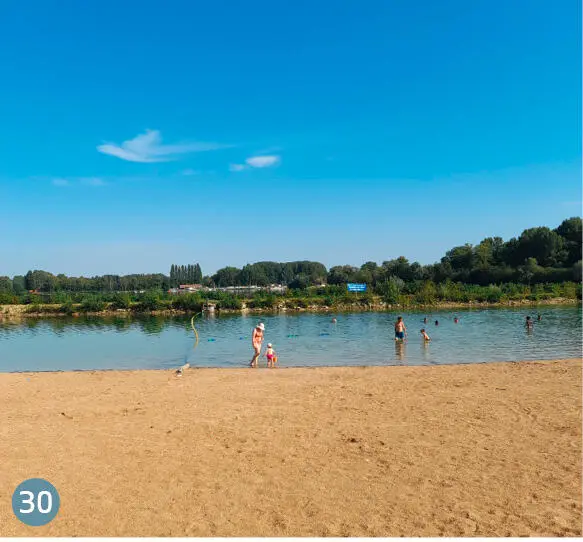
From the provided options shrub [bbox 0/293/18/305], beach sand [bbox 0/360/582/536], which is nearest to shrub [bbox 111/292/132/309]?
shrub [bbox 0/293/18/305]

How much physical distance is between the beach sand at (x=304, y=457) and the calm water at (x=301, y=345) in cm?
794

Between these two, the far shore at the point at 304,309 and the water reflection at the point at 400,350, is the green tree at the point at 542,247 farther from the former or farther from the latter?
the far shore at the point at 304,309

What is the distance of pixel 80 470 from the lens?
7820mm

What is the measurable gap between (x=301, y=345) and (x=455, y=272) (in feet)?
45.7

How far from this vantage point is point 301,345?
28109mm

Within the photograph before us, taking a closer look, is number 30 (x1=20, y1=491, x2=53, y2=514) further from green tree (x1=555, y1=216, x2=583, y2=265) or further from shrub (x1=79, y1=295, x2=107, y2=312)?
shrub (x1=79, y1=295, x2=107, y2=312)

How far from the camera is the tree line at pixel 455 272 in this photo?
12.7 meters

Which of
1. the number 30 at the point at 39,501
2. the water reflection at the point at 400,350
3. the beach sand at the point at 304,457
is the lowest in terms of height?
the water reflection at the point at 400,350

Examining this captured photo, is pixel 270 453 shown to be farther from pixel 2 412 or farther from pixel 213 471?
pixel 2 412

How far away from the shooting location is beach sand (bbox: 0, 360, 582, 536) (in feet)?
19.9

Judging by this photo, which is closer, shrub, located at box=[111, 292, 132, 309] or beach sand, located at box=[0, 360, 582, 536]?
beach sand, located at box=[0, 360, 582, 536]

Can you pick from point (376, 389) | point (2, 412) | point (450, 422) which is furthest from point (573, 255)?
point (2, 412)

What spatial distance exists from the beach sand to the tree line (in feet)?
11.1

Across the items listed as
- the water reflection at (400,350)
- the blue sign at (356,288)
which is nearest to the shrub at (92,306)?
the blue sign at (356,288)
